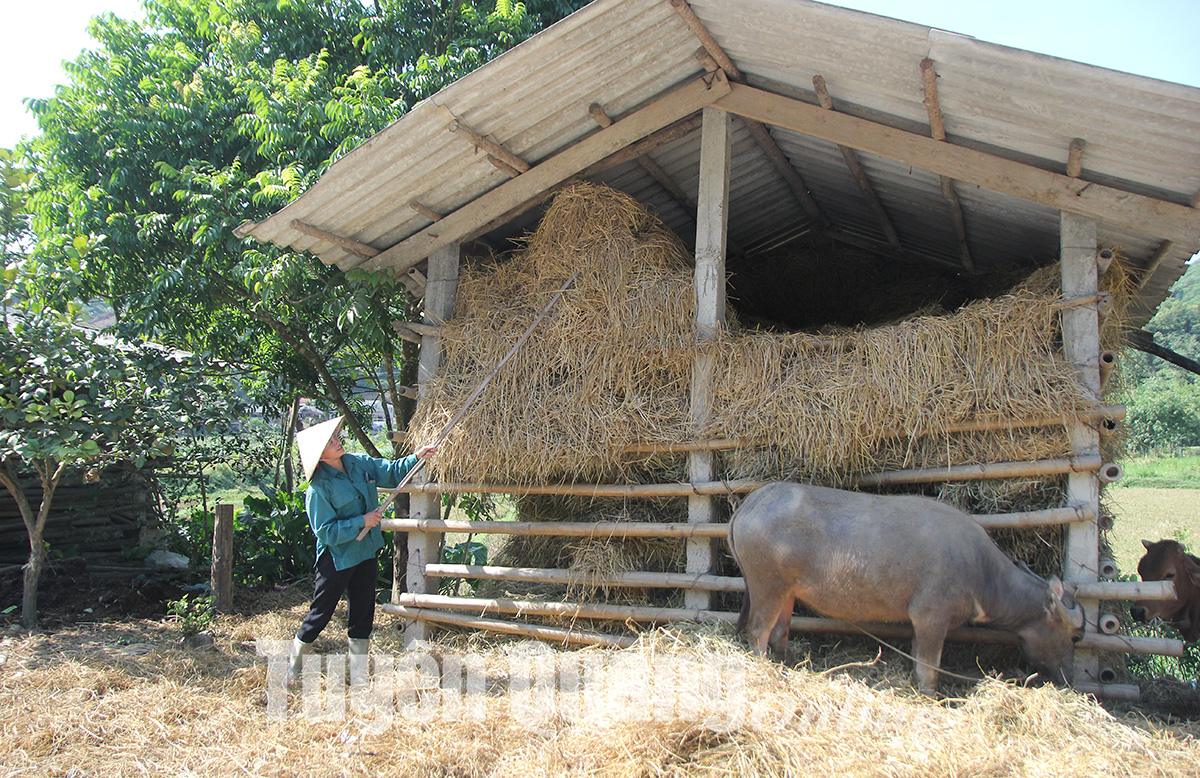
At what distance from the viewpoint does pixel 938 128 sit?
4895 mm

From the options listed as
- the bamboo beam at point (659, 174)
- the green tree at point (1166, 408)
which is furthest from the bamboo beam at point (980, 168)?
the green tree at point (1166, 408)

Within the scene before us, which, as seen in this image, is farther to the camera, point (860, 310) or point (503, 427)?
point (860, 310)

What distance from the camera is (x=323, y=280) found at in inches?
287

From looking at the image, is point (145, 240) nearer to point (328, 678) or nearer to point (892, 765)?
point (328, 678)


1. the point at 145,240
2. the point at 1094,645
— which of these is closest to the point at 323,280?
the point at 145,240

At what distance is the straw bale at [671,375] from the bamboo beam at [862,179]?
1571 mm

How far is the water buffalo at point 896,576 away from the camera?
14.4ft

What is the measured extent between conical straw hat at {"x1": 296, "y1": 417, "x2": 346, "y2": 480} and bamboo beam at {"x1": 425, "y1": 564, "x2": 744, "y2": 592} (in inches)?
60.2

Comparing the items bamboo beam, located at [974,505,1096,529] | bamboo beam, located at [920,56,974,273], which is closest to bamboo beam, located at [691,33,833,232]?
bamboo beam, located at [920,56,974,273]

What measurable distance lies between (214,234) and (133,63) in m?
2.69

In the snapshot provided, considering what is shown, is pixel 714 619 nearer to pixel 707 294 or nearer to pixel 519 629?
pixel 519 629

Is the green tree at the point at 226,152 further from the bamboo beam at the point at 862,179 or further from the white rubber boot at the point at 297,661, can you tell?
the bamboo beam at the point at 862,179

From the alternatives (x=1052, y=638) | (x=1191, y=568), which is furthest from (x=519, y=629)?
(x=1191, y=568)

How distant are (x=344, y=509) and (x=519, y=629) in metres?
1.63
